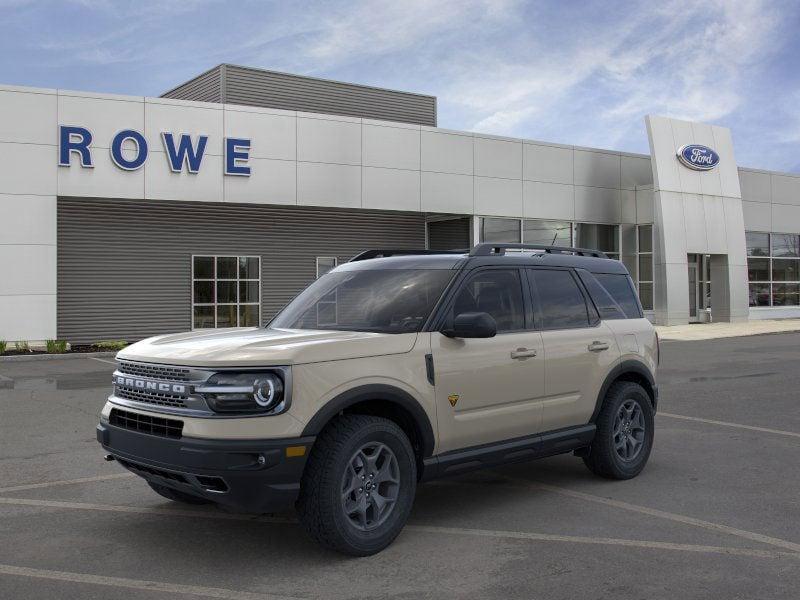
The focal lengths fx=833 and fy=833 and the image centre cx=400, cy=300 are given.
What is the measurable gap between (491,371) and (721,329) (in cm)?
2441

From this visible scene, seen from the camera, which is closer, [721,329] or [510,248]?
[510,248]

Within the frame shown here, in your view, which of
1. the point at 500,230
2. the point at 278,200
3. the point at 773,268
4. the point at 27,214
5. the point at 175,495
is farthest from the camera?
the point at 773,268

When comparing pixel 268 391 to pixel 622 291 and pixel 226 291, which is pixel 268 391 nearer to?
pixel 622 291

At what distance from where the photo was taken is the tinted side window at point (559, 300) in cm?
643

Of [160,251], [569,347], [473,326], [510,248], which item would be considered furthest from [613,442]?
[160,251]

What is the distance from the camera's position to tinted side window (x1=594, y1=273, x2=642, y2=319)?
725cm

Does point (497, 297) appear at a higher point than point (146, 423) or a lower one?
higher

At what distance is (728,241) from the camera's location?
3141 cm

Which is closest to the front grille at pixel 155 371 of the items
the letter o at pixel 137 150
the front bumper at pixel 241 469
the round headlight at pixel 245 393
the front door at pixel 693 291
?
the round headlight at pixel 245 393

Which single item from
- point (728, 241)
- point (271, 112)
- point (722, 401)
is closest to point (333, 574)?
point (722, 401)

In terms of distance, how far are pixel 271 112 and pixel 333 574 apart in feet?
64.4

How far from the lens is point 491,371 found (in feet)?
18.7

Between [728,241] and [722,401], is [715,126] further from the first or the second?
[722,401]

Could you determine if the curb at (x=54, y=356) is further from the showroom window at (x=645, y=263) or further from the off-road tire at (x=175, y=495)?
the showroom window at (x=645, y=263)
